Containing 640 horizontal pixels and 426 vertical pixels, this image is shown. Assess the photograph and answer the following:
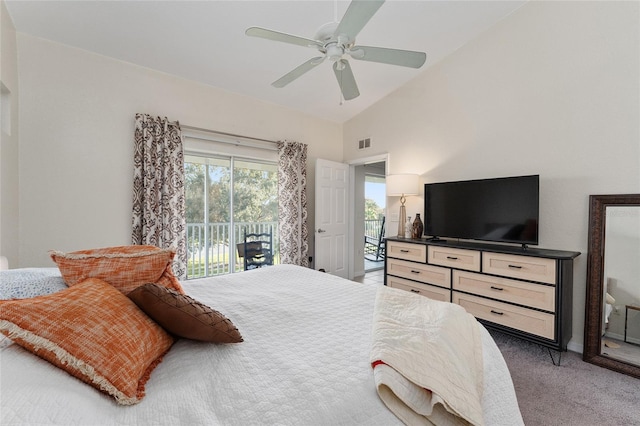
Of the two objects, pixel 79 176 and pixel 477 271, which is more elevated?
pixel 79 176

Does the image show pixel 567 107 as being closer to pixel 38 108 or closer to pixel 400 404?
pixel 400 404

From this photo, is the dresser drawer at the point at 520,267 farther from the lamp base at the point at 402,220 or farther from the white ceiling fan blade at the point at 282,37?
the white ceiling fan blade at the point at 282,37

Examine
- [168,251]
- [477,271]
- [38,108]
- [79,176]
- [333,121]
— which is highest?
[333,121]

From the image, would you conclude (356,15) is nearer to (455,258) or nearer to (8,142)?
(455,258)

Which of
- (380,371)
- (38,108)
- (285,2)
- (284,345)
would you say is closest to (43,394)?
(284,345)

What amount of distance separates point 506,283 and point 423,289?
88cm

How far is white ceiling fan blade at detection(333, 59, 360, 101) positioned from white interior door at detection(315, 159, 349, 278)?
2.13 meters

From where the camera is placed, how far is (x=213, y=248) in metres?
4.18

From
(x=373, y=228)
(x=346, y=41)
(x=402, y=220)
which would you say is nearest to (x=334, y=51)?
(x=346, y=41)

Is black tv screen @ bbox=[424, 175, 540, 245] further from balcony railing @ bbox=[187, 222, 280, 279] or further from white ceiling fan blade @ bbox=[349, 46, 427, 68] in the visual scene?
balcony railing @ bbox=[187, 222, 280, 279]

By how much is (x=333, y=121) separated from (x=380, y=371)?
4.69 metres

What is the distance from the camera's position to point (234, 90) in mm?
3832

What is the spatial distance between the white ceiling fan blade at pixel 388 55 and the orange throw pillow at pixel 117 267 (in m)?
1.75

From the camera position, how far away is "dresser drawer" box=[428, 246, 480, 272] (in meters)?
2.79
